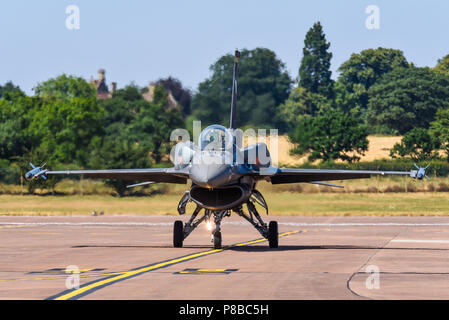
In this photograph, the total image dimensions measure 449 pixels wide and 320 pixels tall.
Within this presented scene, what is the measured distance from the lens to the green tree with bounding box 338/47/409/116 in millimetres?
128250

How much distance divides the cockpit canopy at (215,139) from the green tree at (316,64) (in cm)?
8963

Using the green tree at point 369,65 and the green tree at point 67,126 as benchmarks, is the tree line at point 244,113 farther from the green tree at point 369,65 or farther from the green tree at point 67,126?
the green tree at point 369,65

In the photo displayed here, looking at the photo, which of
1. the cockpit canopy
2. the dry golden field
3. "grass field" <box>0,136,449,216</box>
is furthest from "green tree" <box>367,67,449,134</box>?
the cockpit canopy

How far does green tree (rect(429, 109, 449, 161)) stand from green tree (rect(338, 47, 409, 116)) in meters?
44.3

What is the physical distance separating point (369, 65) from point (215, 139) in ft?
371

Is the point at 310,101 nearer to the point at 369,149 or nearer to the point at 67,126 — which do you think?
the point at 369,149

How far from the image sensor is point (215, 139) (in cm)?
2161

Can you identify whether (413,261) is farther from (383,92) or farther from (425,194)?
(383,92)

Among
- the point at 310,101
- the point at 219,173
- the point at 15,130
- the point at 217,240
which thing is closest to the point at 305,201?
the point at 217,240

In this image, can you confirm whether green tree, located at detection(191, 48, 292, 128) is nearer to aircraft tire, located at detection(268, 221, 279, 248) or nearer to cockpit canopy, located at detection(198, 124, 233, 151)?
aircraft tire, located at detection(268, 221, 279, 248)

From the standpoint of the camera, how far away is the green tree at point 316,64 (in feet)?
368

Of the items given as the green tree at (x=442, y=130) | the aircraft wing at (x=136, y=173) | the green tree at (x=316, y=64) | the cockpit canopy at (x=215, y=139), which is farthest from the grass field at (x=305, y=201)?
the green tree at (x=316, y=64)
